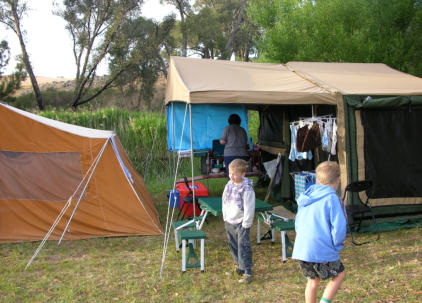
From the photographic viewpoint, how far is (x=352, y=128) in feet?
15.2

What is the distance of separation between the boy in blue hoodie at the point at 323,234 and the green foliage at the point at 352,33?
6995mm

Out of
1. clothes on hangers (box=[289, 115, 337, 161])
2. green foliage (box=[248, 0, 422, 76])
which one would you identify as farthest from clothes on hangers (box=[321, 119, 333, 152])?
green foliage (box=[248, 0, 422, 76])

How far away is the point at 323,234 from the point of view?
237cm

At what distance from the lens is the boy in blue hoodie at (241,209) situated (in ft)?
10.8

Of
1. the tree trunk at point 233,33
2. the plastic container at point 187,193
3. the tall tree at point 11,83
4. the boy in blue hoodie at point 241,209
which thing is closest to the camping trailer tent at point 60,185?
the plastic container at point 187,193

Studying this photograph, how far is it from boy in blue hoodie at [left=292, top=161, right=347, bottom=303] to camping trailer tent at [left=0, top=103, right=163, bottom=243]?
272 cm

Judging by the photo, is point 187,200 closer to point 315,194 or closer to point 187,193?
point 187,193

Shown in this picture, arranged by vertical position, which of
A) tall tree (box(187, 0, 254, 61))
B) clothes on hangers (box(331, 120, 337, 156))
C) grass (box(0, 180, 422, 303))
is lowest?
grass (box(0, 180, 422, 303))

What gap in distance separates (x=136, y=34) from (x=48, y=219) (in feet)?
49.7

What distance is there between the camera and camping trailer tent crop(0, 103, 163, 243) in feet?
15.0

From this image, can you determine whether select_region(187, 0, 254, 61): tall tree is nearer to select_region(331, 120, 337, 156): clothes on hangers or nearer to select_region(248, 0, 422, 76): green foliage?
select_region(248, 0, 422, 76): green foliage

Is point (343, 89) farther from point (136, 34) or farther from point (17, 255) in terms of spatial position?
point (136, 34)

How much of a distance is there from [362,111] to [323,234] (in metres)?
2.80

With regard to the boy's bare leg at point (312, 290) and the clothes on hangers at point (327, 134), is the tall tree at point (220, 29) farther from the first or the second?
the boy's bare leg at point (312, 290)
